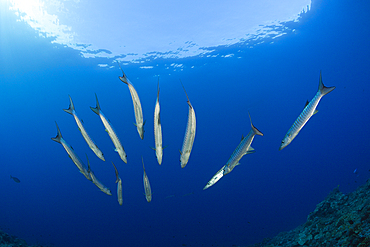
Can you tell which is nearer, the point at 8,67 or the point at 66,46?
the point at 66,46

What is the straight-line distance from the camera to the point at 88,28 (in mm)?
15938

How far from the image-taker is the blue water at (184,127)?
2130cm

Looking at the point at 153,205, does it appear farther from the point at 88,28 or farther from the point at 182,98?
the point at 88,28

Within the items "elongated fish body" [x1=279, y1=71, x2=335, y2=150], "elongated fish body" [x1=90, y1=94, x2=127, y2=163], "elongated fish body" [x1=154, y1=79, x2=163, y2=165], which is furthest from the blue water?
"elongated fish body" [x1=279, y1=71, x2=335, y2=150]

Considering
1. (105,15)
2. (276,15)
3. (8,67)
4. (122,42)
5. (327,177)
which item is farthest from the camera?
(327,177)

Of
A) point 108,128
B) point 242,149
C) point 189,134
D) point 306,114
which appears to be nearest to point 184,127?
point 108,128

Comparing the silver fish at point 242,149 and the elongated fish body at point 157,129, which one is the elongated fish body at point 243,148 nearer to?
the silver fish at point 242,149

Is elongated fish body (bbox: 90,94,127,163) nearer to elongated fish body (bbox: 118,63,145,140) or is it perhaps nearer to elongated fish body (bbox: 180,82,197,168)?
elongated fish body (bbox: 118,63,145,140)

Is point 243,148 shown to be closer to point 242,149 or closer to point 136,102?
point 242,149

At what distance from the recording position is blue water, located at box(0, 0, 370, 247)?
69.9 ft

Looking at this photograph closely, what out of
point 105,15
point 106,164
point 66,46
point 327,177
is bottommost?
point 327,177

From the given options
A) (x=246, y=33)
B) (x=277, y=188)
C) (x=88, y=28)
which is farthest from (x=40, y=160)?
(x=277, y=188)

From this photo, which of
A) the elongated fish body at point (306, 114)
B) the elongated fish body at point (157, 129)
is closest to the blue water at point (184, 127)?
the elongated fish body at point (157, 129)

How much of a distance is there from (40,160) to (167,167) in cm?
3235
